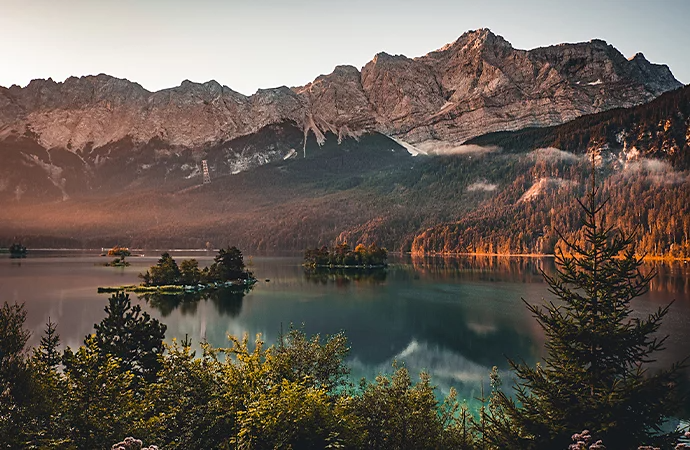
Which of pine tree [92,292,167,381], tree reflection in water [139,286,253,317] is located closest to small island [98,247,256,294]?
tree reflection in water [139,286,253,317]

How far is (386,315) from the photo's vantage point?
251ft

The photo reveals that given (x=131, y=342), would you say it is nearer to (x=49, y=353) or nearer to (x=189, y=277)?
(x=49, y=353)

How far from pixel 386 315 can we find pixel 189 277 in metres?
53.3

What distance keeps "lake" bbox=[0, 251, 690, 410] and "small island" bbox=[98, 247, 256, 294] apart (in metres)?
6.30

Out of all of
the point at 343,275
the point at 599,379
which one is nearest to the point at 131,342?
the point at 599,379

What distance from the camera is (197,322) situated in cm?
7088

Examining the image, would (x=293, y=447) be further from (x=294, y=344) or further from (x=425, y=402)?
(x=294, y=344)

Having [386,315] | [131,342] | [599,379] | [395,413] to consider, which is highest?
[599,379]

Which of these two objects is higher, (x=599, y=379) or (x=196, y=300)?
(x=599, y=379)

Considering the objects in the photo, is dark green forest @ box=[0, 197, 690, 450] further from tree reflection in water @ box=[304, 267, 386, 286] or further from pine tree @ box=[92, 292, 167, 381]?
tree reflection in water @ box=[304, 267, 386, 286]

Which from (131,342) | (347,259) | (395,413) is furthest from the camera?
(347,259)

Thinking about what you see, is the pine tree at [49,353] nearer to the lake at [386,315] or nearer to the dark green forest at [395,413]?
the dark green forest at [395,413]

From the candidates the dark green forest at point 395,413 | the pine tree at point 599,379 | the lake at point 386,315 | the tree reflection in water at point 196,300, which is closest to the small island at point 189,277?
the tree reflection in water at point 196,300

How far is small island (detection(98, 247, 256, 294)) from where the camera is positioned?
102375mm
